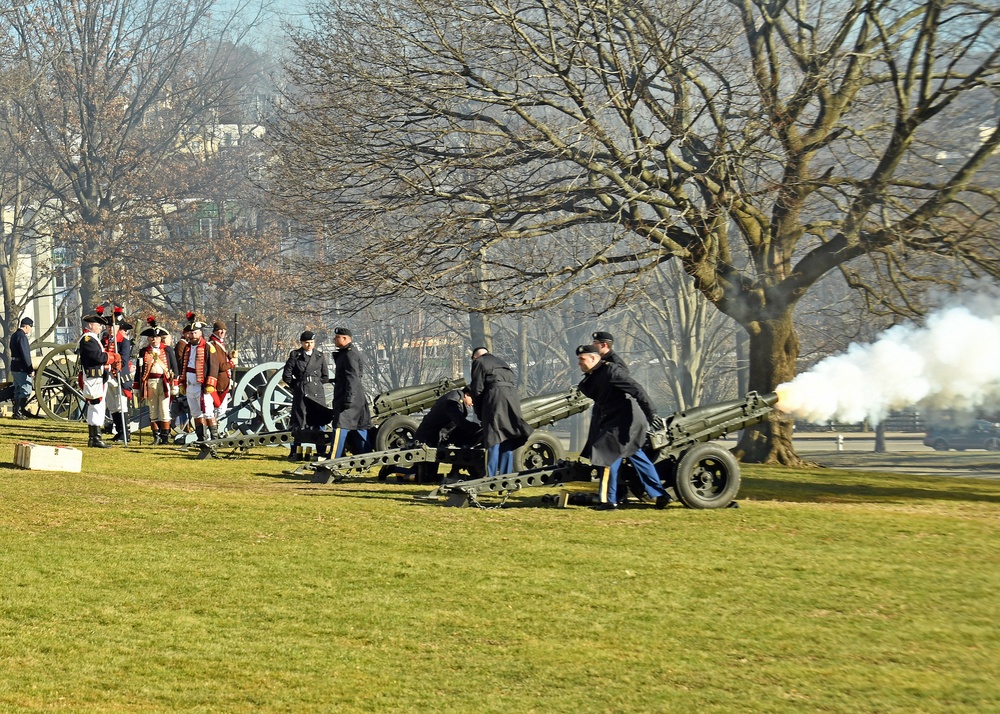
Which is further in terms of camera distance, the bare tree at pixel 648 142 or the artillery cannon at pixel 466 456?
the bare tree at pixel 648 142

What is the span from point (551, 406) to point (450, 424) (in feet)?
4.53

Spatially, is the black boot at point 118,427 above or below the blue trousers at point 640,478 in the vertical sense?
above

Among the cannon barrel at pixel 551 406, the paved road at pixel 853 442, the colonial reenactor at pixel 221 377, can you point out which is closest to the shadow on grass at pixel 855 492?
the cannon barrel at pixel 551 406

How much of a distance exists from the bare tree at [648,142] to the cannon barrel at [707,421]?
5151mm

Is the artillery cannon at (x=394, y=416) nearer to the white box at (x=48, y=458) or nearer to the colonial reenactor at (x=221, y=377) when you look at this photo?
the colonial reenactor at (x=221, y=377)

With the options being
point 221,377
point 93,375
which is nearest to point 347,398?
point 221,377

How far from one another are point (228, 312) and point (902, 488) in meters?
30.8

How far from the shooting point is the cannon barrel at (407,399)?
676 inches

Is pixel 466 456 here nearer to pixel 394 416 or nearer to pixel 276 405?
pixel 394 416

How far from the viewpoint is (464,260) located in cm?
1972

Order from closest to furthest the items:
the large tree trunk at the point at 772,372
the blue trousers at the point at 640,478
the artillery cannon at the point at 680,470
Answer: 1. the blue trousers at the point at 640,478
2. the artillery cannon at the point at 680,470
3. the large tree trunk at the point at 772,372

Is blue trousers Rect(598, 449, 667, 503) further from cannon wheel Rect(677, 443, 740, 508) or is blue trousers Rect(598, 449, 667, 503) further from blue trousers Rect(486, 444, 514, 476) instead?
blue trousers Rect(486, 444, 514, 476)

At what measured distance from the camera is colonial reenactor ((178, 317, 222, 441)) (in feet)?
61.9

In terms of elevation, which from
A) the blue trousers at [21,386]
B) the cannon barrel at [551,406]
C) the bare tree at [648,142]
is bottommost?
the cannon barrel at [551,406]
